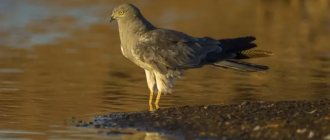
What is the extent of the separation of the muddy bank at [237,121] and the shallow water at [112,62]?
426mm

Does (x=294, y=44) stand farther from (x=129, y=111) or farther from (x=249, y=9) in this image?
(x=129, y=111)

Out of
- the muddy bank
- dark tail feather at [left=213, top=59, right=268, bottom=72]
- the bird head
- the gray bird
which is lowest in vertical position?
the muddy bank

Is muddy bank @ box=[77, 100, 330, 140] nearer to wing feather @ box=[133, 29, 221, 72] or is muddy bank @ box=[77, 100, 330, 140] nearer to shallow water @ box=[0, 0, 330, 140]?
shallow water @ box=[0, 0, 330, 140]

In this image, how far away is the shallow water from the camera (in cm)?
1344

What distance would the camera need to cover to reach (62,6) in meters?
30.2

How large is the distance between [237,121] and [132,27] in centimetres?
218

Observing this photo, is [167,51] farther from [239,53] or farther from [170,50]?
[239,53]

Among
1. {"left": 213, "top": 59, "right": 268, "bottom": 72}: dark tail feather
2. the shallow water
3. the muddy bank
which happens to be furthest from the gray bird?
the muddy bank

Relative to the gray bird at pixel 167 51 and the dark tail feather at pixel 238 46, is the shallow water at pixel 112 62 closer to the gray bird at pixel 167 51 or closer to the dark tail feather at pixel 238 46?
the gray bird at pixel 167 51

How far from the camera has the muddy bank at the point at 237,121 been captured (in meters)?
11.1

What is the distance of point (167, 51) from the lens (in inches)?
523

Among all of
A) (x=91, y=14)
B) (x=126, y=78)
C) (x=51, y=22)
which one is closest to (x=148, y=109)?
(x=126, y=78)

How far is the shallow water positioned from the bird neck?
34.5 inches

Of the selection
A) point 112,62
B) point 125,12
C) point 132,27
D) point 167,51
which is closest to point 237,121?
point 167,51
